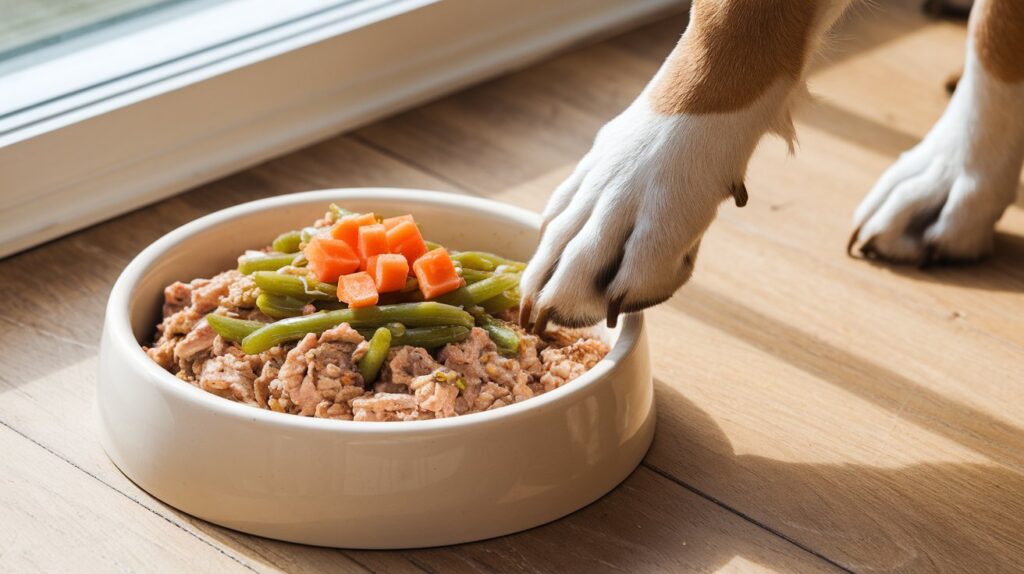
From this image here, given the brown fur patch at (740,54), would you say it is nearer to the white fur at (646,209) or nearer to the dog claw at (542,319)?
the white fur at (646,209)

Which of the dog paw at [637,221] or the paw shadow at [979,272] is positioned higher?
the dog paw at [637,221]

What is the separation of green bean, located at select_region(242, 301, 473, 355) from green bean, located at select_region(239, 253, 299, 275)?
0.30 feet

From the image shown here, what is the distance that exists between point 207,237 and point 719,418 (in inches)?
21.1

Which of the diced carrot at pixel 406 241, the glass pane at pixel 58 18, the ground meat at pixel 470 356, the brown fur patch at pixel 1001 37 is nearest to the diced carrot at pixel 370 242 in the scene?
the diced carrot at pixel 406 241

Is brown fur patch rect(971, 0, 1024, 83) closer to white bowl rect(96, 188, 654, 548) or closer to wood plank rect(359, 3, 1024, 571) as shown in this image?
wood plank rect(359, 3, 1024, 571)

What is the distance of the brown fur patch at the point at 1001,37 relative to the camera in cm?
146

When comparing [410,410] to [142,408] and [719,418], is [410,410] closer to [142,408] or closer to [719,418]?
[142,408]

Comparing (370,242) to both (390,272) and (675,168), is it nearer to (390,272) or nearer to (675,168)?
(390,272)

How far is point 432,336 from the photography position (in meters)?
1.07

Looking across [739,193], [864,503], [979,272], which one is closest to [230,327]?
[739,193]

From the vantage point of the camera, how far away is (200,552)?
39.3 inches

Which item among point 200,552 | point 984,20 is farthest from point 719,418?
point 984,20

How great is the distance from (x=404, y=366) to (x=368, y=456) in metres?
0.12

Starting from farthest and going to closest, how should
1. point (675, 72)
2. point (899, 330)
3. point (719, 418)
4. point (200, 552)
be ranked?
point (899, 330) < point (719, 418) < point (675, 72) < point (200, 552)
